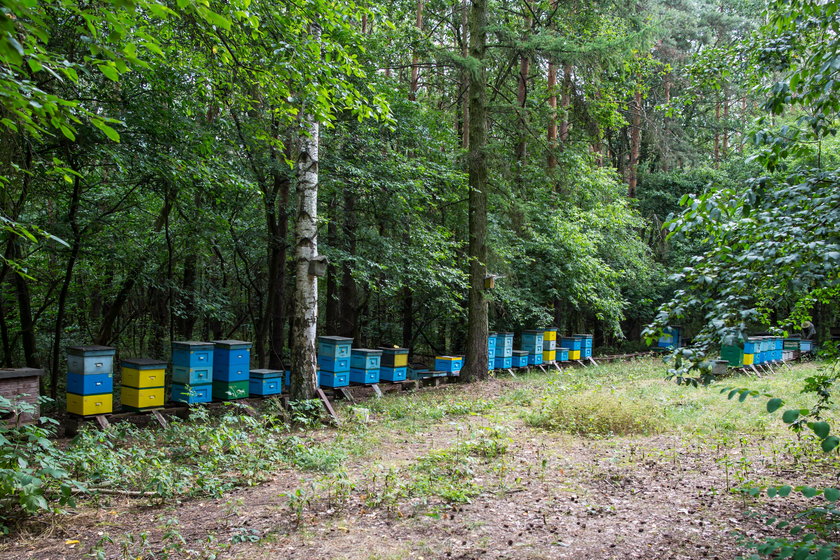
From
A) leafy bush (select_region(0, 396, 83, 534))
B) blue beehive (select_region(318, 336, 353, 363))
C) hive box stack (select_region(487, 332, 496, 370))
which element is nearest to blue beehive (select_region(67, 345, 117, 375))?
leafy bush (select_region(0, 396, 83, 534))

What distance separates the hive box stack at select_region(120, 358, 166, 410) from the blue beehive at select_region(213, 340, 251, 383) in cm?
89

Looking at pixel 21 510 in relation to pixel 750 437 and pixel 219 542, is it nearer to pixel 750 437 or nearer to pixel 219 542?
pixel 219 542

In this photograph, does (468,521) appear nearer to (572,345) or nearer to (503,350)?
(503,350)

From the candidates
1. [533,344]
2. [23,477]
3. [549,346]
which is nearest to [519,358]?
[533,344]

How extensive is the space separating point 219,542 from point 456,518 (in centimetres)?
179

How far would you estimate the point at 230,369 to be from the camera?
336 inches

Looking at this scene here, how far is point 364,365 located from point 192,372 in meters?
3.27

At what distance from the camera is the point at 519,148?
1642 cm

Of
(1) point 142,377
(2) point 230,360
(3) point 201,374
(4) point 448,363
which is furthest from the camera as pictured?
(4) point 448,363

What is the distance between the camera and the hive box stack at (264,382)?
353 inches

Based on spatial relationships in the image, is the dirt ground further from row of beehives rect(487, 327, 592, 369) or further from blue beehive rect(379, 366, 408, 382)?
row of beehives rect(487, 327, 592, 369)

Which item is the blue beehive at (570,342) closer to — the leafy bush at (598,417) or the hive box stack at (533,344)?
the hive box stack at (533,344)

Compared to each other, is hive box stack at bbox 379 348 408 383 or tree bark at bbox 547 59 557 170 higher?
tree bark at bbox 547 59 557 170

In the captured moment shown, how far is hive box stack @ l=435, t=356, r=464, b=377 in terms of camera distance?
41.5 ft
